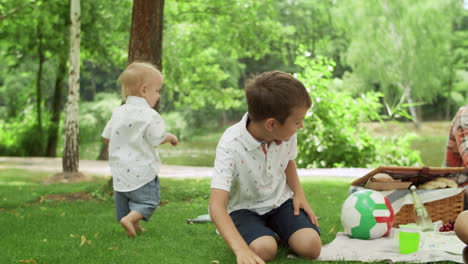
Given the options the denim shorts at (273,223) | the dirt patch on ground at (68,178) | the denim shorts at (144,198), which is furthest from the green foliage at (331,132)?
the denim shorts at (273,223)

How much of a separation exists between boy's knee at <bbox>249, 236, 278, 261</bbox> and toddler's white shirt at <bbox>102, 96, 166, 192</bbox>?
1.10 meters

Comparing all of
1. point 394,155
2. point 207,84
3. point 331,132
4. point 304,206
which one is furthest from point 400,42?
point 304,206

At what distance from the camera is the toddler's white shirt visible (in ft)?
12.3

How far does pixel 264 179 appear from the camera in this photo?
10.4 feet

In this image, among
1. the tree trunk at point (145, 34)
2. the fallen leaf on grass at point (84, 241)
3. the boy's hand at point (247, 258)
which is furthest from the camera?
the tree trunk at point (145, 34)

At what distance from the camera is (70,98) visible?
7.97 metres

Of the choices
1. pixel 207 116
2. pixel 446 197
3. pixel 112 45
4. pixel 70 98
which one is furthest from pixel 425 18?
pixel 446 197

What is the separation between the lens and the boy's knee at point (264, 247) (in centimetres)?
298

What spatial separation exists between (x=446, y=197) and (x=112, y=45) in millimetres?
11991

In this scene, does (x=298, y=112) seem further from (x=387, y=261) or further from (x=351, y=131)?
(x=351, y=131)

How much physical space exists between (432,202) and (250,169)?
170cm

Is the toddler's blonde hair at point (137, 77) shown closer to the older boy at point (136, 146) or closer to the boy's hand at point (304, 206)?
the older boy at point (136, 146)

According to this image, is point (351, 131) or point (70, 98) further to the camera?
point (351, 131)

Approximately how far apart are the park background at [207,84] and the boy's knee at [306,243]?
0.45m
